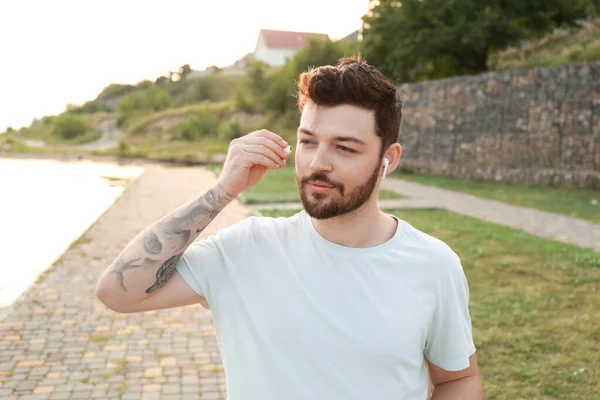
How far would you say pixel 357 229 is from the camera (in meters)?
2.03

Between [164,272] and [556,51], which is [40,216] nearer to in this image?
[164,272]

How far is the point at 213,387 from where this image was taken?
4527 mm

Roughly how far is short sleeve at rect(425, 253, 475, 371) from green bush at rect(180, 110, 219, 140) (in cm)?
5259

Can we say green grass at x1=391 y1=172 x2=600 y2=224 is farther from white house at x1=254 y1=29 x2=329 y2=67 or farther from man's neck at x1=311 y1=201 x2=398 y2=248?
white house at x1=254 y1=29 x2=329 y2=67

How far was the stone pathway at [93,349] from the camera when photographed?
14.7 feet

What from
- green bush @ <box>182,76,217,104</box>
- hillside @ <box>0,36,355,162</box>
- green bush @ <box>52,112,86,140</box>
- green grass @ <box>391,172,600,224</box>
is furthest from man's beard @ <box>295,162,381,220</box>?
green bush @ <box>182,76,217,104</box>

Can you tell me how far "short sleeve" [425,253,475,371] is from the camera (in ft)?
6.28

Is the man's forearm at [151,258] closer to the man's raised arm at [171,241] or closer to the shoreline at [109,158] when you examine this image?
the man's raised arm at [171,241]

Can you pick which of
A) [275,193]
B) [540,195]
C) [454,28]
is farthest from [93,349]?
[454,28]

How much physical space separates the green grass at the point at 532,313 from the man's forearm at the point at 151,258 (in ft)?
9.88

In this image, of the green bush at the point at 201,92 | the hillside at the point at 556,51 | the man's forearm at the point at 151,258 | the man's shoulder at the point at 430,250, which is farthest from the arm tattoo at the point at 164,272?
the green bush at the point at 201,92

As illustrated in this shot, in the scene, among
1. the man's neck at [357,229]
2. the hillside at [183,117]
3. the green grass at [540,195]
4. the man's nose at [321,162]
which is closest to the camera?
the man's nose at [321,162]

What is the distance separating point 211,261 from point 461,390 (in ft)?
3.03

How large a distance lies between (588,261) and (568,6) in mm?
17277
